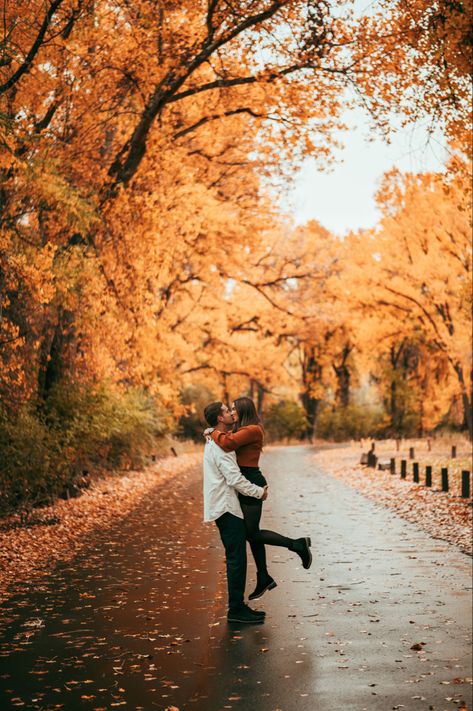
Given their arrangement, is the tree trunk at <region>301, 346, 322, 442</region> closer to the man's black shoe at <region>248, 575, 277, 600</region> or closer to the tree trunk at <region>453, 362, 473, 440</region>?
the tree trunk at <region>453, 362, 473, 440</region>

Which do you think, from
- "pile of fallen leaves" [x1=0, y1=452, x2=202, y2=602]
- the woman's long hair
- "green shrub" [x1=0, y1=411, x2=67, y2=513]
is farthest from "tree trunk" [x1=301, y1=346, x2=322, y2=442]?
the woman's long hair

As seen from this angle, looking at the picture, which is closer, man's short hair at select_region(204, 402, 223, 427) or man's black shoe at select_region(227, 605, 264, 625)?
man's black shoe at select_region(227, 605, 264, 625)

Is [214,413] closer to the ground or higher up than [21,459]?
higher up

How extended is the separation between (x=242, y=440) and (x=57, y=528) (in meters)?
7.09

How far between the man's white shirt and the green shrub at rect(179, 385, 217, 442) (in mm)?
33453

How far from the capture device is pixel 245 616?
8.32 m

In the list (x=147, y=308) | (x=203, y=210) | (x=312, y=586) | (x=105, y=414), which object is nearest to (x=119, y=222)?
(x=147, y=308)

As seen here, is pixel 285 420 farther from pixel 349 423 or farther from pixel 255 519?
pixel 255 519

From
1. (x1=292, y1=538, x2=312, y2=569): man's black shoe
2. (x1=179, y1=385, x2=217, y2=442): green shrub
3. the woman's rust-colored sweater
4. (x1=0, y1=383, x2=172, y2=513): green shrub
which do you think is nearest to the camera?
the woman's rust-colored sweater

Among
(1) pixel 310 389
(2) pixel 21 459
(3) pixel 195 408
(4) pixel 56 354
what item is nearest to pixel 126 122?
(4) pixel 56 354

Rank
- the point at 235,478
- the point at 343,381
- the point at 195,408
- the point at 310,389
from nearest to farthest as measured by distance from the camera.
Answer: the point at 235,478 < the point at 195,408 < the point at 310,389 < the point at 343,381

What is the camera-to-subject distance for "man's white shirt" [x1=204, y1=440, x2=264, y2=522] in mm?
8461

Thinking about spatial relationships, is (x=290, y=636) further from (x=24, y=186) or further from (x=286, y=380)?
(x=286, y=380)

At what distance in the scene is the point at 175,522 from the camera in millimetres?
15820
